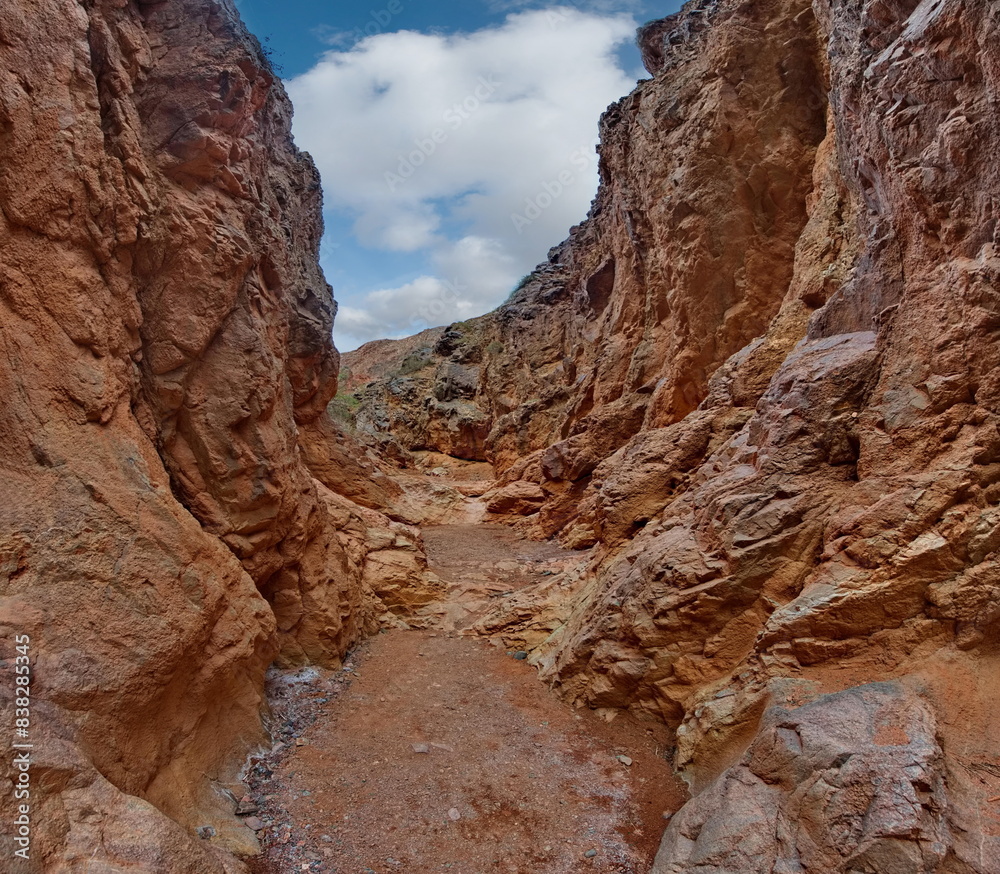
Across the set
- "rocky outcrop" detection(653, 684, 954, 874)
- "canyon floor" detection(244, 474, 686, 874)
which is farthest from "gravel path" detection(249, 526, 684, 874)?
"rocky outcrop" detection(653, 684, 954, 874)

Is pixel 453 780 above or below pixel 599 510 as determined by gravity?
below

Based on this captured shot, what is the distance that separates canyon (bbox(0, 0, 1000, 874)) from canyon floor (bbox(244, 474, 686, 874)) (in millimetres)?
233

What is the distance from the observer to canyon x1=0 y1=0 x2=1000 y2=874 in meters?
3.97

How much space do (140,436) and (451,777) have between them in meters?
4.66

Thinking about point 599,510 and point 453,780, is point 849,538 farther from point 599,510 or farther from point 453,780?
point 599,510

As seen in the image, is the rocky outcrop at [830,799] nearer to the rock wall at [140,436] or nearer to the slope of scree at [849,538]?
the slope of scree at [849,538]

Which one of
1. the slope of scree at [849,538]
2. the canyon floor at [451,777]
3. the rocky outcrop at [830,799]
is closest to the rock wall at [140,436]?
the canyon floor at [451,777]

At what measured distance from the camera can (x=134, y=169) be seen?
247 inches

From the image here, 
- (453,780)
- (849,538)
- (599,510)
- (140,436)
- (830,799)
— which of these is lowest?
(453,780)

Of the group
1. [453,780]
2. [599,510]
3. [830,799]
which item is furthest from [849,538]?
[599,510]

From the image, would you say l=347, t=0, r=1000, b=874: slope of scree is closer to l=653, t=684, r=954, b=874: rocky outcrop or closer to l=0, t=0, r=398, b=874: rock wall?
l=653, t=684, r=954, b=874: rocky outcrop

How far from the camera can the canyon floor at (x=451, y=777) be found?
4934mm

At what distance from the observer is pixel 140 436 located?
233 inches

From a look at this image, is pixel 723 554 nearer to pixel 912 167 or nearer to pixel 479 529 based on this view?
pixel 912 167
